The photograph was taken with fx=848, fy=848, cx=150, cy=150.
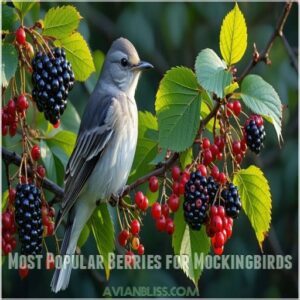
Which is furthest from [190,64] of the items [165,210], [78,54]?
[165,210]

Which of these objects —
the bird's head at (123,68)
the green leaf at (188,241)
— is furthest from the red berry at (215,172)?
the bird's head at (123,68)

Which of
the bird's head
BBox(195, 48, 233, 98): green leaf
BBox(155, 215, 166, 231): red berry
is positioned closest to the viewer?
BBox(195, 48, 233, 98): green leaf

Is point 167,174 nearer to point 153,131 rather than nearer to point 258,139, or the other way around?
point 153,131

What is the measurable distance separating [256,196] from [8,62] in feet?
4.03

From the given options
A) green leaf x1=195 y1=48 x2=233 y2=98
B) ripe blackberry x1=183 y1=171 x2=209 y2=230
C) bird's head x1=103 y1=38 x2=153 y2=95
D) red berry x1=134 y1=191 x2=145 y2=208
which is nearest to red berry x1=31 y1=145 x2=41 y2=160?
red berry x1=134 y1=191 x2=145 y2=208

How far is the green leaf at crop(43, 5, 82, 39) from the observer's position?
3771 mm

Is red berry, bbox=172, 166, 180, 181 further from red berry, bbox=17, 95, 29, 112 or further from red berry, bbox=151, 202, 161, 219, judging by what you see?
red berry, bbox=17, 95, 29, 112

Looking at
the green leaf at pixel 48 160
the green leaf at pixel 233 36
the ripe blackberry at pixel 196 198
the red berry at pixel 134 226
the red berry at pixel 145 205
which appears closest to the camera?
the ripe blackberry at pixel 196 198

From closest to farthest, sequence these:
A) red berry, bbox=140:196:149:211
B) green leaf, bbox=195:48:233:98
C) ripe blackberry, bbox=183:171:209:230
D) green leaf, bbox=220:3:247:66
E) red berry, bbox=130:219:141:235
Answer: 1. green leaf, bbox=195:48:233:98
2. ripe blackberry, bbox=183:171:209:230
3. green leaf, bbox=220:3:247:66
4. red berry, bbox=140:196:149:211
5. red berry, bbox=130:219:141:235

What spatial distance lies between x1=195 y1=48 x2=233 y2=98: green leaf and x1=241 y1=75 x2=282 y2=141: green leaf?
0.13 meters

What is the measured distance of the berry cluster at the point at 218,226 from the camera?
3531 mm

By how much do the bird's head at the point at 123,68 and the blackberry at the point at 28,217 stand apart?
4.80 ft

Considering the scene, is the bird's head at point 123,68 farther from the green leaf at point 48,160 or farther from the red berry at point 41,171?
the red berry at point 41,171

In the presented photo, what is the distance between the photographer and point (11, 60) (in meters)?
3.69
